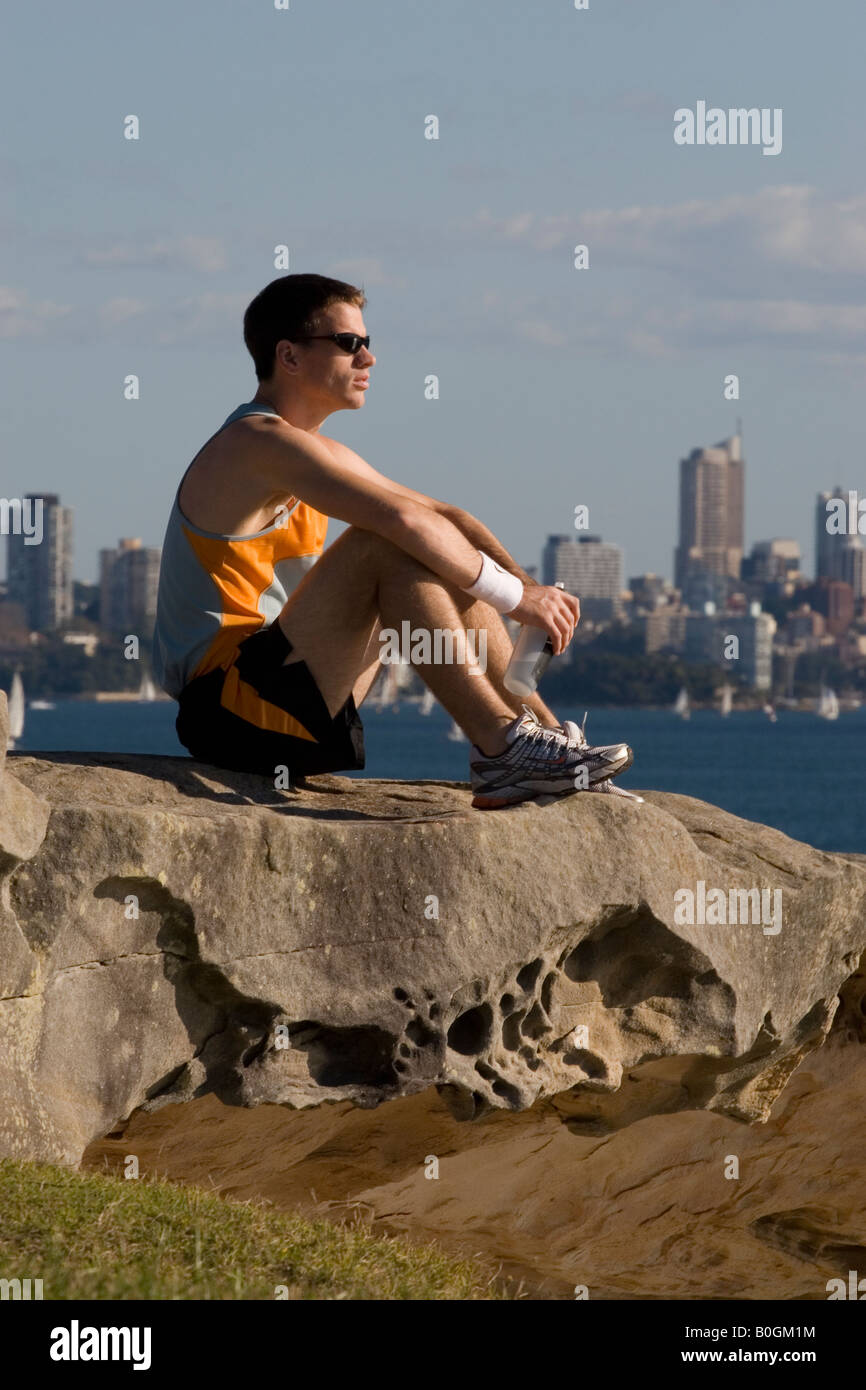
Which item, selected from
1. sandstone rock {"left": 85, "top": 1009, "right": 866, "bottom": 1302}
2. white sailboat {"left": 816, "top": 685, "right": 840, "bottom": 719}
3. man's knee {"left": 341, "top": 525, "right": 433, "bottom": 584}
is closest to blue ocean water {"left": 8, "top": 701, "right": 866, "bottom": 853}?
white sailboat {"left": 816, "top": 685, "right": 840, "bottom": 719}

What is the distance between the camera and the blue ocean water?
74.1 meters

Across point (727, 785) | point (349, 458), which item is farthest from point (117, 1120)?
point (727, 785)

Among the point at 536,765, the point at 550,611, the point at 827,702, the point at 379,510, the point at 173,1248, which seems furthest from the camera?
the point at 827,702

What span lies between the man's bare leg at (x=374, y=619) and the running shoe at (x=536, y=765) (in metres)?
0.07

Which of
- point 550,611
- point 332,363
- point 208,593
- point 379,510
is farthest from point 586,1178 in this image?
point 332,363

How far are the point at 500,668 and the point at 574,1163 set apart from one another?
2.96 meters

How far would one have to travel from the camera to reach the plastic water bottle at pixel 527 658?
23.3 ft

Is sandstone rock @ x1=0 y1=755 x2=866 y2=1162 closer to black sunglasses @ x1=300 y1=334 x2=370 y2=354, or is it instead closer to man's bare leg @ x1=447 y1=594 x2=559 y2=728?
man's bare leg @ x1=447 y1=594 x2=559 y2=728

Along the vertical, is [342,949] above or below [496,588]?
below

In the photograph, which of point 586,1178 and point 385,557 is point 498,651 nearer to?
point 385,557

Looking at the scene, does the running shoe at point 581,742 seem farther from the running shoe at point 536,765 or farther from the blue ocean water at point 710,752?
the blue ocean water at point 710,752

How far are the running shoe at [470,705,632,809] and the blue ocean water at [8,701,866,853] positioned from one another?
34.1 meters

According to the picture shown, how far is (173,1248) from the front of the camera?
5926 mm

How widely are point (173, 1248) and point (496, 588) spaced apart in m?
2.70
